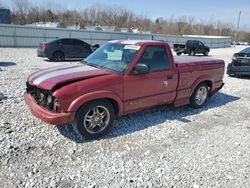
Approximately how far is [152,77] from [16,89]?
4442mm

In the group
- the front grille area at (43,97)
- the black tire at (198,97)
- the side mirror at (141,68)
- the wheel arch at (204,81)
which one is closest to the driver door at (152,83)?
the side mirror at (141,68)

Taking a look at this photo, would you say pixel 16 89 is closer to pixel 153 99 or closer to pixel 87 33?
pixel 153 99

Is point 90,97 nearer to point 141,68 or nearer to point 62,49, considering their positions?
point 141,68

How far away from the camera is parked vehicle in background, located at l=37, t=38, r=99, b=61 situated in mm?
13828

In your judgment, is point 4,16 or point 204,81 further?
point 4,16

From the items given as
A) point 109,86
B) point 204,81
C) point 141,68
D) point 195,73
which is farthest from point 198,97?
point 109,86

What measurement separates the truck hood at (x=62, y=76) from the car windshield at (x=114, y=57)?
0.82ft

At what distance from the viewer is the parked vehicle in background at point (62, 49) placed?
544 inches

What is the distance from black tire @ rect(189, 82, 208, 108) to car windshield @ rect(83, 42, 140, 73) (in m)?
2.22

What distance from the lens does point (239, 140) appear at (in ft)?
14.2

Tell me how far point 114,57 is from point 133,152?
195 centimetres

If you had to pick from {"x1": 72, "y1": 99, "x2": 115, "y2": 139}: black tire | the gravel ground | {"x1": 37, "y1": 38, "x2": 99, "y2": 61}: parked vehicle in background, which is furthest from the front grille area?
{"x1": 37, "y1": 38, "x2": 99, "y2": 61}: parked vehicle in background

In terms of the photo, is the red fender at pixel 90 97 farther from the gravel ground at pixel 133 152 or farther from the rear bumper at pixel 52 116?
the gravel ground at pixel 133 152

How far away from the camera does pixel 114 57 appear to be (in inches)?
182
